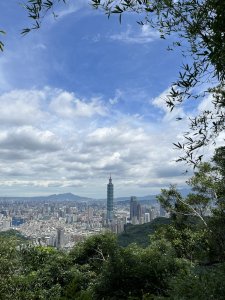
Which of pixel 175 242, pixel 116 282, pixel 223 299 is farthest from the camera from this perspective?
pixel 175 242

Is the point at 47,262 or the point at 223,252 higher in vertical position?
the point at 223,252

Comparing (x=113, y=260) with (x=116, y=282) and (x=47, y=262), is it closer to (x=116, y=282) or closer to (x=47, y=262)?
(x=116, y=282)

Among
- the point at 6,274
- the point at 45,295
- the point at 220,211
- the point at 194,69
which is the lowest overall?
the point at 45,295

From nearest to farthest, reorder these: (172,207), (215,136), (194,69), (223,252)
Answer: (194,69) < (215,136) < (223,252) < (172,207)

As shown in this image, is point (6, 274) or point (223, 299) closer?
point (223, 299)

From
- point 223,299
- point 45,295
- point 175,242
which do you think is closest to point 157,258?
point 175,242

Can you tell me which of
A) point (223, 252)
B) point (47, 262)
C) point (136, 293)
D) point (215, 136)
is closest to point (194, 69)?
point (215, 136)
